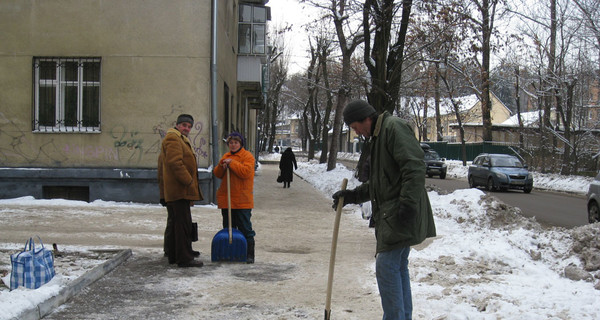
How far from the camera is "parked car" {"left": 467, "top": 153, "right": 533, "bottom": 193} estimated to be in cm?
2278

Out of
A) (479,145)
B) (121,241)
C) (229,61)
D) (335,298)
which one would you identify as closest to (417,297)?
(335,298)

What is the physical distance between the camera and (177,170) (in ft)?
22.0

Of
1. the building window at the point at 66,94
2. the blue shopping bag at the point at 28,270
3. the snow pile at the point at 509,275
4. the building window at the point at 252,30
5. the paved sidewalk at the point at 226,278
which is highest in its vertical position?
the building window at the point at 252,30

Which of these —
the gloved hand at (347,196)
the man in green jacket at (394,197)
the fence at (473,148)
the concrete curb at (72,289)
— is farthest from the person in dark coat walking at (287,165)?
the fence at (473,148)

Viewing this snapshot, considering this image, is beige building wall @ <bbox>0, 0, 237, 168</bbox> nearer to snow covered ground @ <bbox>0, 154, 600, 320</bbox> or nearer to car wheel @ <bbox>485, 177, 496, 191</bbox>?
snow covered ground @ <bbox>0, 154, 600, 320</bbox>

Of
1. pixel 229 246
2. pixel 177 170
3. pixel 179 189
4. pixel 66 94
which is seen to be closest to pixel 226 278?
pixel 229 246

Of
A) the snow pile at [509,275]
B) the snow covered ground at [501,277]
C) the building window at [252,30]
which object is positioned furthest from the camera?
the building window at [252,30]

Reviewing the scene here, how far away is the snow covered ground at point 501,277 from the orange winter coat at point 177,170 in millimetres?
1382

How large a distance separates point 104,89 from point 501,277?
34.9ft

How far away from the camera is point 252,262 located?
24.1 feet

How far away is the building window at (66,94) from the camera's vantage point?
13648 millimetres

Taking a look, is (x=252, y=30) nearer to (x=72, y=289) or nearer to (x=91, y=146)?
(x=91, y=146)

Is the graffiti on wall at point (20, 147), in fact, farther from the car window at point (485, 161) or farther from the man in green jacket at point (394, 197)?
the car window at point (485, 161)

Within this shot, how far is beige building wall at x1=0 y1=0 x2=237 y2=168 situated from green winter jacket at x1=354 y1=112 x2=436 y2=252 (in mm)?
10093
